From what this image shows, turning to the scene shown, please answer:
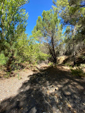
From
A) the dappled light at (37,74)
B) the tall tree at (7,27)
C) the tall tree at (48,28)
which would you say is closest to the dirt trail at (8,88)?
the dappled light at (37,74)

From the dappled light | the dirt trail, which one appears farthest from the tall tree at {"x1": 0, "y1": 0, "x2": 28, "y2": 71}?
the dirt trail

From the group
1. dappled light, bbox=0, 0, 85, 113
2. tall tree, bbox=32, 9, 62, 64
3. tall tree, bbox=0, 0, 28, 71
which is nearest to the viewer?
dappled light, bbox=0, 0, 85, 113

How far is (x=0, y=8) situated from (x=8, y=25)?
0.80 meters

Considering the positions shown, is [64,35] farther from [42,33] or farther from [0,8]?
[0,8]

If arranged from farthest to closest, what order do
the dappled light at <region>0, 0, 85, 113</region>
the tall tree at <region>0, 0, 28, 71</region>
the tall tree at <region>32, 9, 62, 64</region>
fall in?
the tall tree at <region>32, 9, 62, 64</region>
the tall tree at <region>0, 0, 28, 71</region>
the dappled light at <region>0, 0, 85, 113</region>

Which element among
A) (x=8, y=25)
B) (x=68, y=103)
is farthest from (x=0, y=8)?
(x=68, y=103)

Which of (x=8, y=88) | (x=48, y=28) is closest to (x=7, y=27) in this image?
(x=8, y=88)

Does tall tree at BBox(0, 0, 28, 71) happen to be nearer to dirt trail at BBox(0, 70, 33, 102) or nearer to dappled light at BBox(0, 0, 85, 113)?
dappled light at BBox(0, 0, 85, 113)

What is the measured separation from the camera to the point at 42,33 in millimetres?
6906

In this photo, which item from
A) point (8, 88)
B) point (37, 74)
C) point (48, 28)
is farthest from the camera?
point (48, 28)

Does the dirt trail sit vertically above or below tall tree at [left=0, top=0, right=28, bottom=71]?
below

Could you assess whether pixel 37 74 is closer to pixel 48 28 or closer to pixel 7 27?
pixel 7 27

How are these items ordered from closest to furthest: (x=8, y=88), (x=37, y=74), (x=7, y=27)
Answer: (x=8, y=88)
(x=7, y=27)
(x=37, y=74)

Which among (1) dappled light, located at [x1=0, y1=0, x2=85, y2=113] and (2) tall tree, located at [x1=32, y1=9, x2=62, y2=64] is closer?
(1) dappled light, located at [x1=0, y1=0, x2=85, y2=113]
